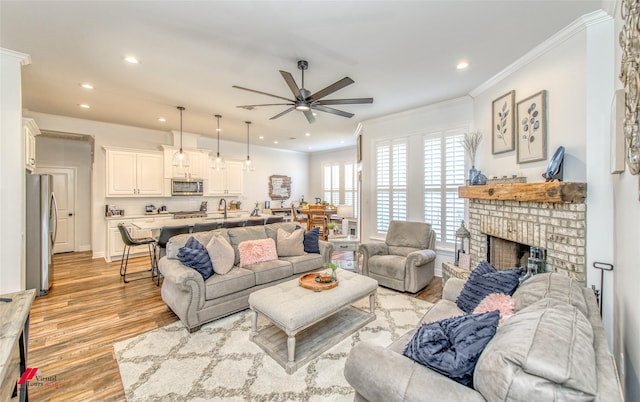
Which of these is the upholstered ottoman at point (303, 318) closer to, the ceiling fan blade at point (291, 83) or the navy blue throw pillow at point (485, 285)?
the navy blue throw pillow at point (485, 285)

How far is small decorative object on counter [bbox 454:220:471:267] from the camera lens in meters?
3.81

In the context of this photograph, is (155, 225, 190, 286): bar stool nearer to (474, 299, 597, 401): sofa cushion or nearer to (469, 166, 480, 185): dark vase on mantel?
(474, 299, 597, 401): sofa cushion

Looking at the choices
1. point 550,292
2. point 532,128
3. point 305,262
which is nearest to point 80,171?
point 305,262

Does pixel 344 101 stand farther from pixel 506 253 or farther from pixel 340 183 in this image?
pixel 340 183

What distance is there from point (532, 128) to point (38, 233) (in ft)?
20.9

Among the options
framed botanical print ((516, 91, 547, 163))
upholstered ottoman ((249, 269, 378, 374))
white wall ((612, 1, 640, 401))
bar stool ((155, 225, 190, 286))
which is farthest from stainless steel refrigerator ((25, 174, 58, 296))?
framed botanical print ((516, 91, 547, 163))

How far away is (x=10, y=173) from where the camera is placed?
111 inches

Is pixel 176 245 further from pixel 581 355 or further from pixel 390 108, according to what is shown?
pixel 390 108

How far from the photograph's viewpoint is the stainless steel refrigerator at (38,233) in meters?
3.55

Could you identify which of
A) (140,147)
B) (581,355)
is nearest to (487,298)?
(581,355)

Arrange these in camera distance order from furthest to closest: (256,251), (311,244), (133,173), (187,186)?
(187,186) → (133,173) → (311,244) → (256,251)

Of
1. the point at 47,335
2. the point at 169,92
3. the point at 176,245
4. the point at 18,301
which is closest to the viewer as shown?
the point at 18,301

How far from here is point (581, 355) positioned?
908mm

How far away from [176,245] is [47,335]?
141 centimetres
